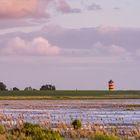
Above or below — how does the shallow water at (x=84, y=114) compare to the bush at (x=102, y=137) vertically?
above

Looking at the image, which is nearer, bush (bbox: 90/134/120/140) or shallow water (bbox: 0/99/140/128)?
bush (bbox: 90/134/120/140)

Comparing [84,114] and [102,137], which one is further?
[84,114]

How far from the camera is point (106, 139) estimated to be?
4206 cm

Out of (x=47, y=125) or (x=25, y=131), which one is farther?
(x=47, y=125)

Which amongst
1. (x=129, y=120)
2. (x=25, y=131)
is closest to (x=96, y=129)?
(x=25, y=131)

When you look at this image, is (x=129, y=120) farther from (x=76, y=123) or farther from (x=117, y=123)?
(x=76, y=123)

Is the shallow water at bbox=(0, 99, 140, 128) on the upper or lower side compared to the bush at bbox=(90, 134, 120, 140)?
upper

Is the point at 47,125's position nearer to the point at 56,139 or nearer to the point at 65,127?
the point at 65,127

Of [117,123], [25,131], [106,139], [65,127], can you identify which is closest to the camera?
[106,139]

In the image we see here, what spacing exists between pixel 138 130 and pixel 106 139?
660cm

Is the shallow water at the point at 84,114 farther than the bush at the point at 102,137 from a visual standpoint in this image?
Yes

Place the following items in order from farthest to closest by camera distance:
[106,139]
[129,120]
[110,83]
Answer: [110,83] → [129,120] → [106,139]

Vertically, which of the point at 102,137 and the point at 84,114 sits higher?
the point at 84,114

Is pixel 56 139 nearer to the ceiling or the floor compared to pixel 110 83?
nearer to the floor
